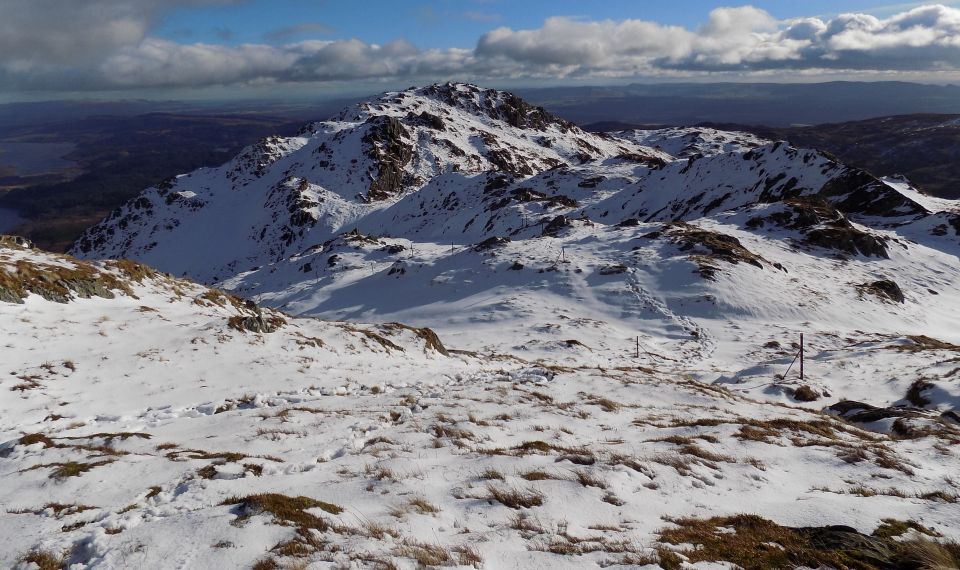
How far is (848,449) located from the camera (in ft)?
Result: 37.9

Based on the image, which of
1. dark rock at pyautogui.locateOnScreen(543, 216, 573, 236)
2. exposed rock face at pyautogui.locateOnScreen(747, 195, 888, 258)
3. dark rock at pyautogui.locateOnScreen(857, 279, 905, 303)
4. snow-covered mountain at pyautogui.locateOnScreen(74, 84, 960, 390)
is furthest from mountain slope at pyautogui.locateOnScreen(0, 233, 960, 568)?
dark rock at pyautogui.locateOnScreen(543, 216, 573, 236)

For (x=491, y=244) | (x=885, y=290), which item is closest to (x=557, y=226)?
(x=491, y=244)

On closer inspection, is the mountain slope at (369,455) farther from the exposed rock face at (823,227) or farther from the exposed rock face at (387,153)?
the exposed rock face at (387,153)

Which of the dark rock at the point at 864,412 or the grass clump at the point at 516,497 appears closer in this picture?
the grass clump at the point at 516,497

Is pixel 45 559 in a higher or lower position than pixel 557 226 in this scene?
higher

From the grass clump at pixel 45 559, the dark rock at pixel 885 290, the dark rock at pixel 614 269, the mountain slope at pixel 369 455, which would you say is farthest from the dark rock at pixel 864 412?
the dark rock at pixel 885 290

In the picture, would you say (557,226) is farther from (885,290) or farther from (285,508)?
(285,508)

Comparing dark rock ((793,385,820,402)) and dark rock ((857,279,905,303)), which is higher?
dark rock ((793,385,820,402))

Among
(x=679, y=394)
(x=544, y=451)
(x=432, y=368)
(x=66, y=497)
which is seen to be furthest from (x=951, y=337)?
(x=66, y=497)

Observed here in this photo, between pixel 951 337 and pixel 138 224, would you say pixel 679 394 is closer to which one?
pixel 951 337

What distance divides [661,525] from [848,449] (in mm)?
7447

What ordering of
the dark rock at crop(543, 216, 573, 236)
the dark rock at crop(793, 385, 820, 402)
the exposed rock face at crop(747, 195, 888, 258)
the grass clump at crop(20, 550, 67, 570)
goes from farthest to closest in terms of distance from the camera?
the dark rock at crop(543, 216, 573, 236)
the exposed rock face at crop(747, 195, 888, 258)
the dark rock at crop(793, 385, 820, 402)
the grass clump at crop(20, 550, 67, 570)

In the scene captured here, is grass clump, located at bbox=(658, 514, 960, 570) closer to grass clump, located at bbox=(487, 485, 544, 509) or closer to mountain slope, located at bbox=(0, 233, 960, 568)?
mountain slope, located at bbox=(0, 233, 960, 568)

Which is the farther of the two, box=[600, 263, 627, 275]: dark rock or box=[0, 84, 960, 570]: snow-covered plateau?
box=[600, 263, 627, 275]: dark rock
